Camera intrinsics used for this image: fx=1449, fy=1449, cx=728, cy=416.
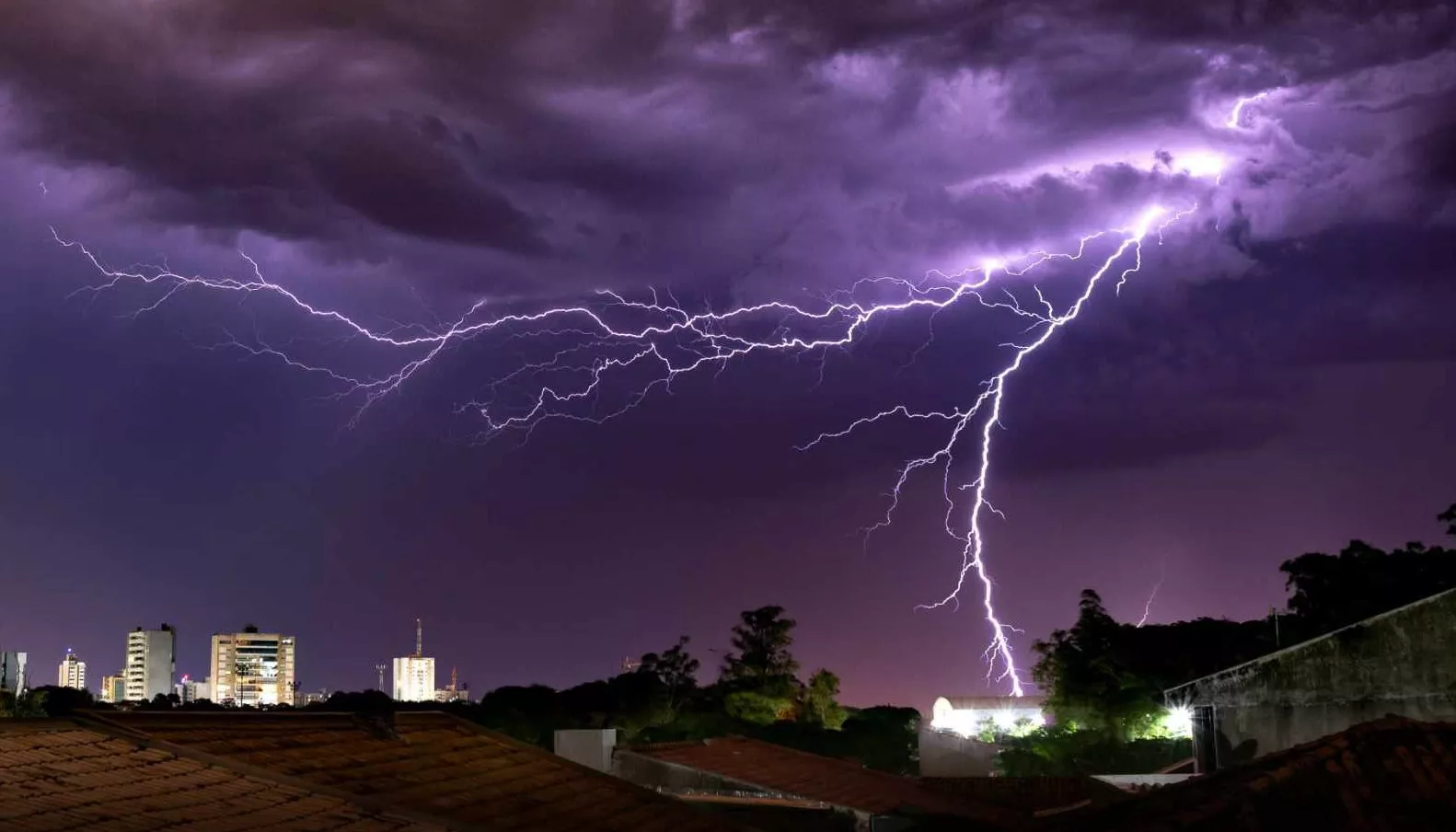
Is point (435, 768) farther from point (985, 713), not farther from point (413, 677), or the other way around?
point (413, 677)

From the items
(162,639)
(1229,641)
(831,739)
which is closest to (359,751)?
(831,739)

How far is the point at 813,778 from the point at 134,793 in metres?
11.6

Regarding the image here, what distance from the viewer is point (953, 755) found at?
38.5m

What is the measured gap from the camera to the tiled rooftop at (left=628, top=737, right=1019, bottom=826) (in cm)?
1631

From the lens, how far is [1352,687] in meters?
18.8

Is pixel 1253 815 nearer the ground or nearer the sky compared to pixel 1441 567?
nearer the ground

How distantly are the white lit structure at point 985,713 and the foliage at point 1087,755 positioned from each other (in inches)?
490

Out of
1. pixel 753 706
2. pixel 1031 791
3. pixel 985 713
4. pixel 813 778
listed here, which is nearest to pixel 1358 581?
pixel 1031 791

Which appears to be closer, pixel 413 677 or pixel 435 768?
pixel 435 768

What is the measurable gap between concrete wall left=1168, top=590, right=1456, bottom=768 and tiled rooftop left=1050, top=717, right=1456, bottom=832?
531cm

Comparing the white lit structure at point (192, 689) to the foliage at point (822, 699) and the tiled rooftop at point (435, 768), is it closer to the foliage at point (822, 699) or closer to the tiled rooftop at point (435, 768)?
the foliage at point (822, 699)

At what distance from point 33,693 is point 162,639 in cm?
7540

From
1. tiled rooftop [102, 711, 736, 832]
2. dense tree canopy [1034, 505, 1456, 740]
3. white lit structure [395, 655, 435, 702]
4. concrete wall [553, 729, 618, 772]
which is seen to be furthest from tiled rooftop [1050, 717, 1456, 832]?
white lit structure [395, 655, 435, 702]

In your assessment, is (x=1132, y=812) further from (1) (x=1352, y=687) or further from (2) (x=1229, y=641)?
(2) (x=1229, y=641)
